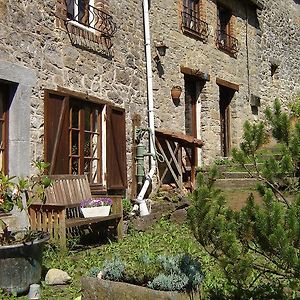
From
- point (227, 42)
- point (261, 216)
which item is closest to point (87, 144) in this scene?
point (261, 216)

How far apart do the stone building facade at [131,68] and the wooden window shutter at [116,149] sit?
51 mm

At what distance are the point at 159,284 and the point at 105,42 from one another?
18.7 feet

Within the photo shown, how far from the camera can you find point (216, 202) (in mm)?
3463

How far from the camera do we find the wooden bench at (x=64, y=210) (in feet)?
19.5

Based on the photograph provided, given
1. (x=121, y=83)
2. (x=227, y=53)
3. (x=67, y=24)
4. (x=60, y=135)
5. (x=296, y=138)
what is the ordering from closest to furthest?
1. (x=296, y=138)
2. (x=60, y=135)
3. (x=67, y=24)
4. (x=121, y=83)
5. (x=227, y=53)

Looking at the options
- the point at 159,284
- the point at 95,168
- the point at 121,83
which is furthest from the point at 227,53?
the point at 159,284

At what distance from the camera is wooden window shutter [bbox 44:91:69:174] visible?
690 cm

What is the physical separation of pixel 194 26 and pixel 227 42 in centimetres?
176

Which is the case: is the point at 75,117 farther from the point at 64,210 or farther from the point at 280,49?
the point at 280,49

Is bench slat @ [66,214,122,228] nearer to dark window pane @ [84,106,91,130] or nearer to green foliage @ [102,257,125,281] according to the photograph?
dark window pane @ [84,106,91,130]

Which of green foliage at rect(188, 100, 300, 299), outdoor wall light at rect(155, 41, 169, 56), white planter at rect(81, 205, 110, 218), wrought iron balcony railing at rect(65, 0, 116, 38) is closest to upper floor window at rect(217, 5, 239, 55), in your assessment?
outdoor wall light at rect(155, 41, 169, 56)

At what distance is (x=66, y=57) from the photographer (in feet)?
24.5

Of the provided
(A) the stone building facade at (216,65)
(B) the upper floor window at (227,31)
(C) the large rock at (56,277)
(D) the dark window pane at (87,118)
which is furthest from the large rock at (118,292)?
(B) the upper floor window at (227,31)

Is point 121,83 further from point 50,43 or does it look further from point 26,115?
point 26,115
